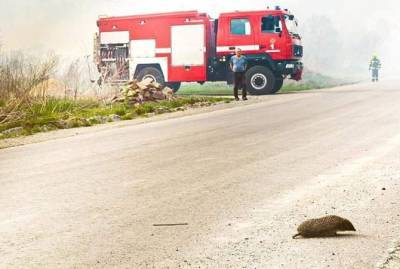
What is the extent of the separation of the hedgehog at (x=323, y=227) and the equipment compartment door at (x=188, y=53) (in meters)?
25.7

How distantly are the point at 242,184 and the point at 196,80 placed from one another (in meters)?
23.5

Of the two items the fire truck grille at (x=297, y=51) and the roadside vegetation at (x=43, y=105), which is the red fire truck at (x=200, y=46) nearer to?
the fire truck grille at (x=297, y=51)

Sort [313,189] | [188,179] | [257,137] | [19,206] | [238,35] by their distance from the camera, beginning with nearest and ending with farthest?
1. [19,206]
2. [313,189]
3. [188,179]
4. [257,137]
5. [238,35]

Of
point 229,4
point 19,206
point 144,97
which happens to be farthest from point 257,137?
point 229,4

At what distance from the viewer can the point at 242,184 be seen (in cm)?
876

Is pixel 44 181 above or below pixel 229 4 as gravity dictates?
below

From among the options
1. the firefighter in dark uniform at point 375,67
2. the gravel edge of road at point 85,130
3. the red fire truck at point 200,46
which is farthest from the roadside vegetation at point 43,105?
the firefighter in dark uniform at point 375,67

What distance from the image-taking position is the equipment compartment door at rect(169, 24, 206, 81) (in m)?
31.7

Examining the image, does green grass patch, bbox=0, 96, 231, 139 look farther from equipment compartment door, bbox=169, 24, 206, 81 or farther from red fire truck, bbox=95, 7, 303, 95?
equipment compartment door, bbox=169, 24, 206, 81

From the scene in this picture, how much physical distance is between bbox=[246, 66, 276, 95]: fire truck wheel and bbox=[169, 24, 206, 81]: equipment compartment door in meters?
1.95

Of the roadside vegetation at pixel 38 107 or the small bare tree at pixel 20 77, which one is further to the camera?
the small bare tree at pixel 20 77

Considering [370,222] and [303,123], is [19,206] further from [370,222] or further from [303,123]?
[303,123]

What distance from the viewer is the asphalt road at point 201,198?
5805mm

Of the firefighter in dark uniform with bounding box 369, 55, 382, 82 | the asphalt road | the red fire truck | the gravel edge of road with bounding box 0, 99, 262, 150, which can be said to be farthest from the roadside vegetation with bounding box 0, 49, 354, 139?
the firefighter in dark uniform with bounding box 369, 55, 382, 82
